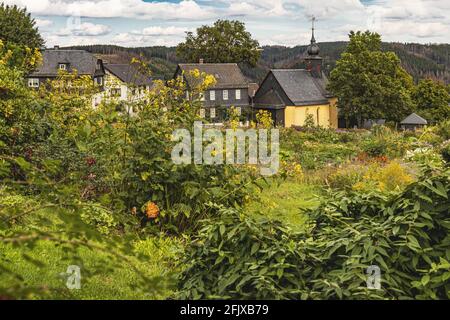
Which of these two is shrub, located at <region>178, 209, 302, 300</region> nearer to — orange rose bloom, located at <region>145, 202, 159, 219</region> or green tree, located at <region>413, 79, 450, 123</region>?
orange rose bloom, located at <region>145, 202, 159, 219</region>

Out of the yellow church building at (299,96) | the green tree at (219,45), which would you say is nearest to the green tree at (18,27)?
the green tree at (219,45)

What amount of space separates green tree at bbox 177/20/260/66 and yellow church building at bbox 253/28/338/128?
8.53m

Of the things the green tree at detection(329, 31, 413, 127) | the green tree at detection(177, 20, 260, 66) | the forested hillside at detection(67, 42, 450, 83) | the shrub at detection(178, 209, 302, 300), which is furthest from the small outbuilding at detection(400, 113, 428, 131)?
the shrub at detection(178, 209, 302, 300)

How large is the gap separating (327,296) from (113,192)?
448cm

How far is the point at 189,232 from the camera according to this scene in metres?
6.96

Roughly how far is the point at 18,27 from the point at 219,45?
19427 mm

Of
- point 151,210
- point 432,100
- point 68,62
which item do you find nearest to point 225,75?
point 68,62

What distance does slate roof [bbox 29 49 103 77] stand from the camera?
4962cm

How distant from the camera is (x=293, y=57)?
74188mm

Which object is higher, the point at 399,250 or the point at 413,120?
the point at 413,120

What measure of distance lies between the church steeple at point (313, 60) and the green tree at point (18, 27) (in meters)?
20.9

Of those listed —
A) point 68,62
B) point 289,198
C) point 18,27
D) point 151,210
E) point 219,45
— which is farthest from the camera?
point 219,45

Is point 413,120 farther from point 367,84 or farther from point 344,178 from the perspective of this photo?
point 344,178

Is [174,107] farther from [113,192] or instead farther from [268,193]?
[268,193]
